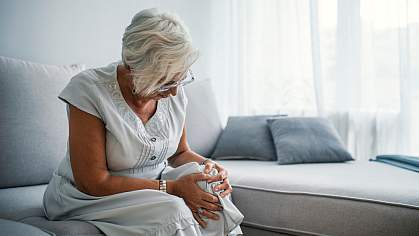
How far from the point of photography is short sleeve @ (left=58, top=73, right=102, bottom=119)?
1.39 m

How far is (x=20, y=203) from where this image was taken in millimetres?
1639

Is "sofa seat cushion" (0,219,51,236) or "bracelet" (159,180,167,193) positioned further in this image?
"bracelet" (159,180,167,193)

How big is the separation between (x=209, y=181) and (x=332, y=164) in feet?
3.43

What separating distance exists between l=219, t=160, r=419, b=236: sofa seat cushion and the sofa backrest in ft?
2.62

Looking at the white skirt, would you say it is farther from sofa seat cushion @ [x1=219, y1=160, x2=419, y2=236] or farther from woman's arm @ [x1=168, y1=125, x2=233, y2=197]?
sofa seat cushion @ [x1=219, y1=160, x2=419, y2=236]

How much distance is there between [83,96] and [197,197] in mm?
471

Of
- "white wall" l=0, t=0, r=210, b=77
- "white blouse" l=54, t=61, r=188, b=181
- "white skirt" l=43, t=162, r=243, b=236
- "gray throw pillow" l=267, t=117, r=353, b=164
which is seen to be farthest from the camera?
"gray throw pillow" l=267, t=117, r=353, b=164

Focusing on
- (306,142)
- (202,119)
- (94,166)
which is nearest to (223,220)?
A: (94,166)

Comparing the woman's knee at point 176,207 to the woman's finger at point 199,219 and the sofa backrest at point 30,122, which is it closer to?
the woman's finger at point 199,219

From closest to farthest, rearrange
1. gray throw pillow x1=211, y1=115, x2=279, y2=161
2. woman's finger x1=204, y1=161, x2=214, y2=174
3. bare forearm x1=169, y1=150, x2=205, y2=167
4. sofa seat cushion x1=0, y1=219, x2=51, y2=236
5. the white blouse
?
sofa seat cushion x1=0, y1=219, x2=51, y2=236, the white blouse, woman's finger x1=204, y1=161, x2=214, y2=174, bare forearm x1=169, y1=150, x2=205, y2=167, gray throw pillow x1=211, y1=115, x2=279, y2=161

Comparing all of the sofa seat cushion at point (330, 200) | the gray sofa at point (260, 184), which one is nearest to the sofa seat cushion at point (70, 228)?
the gray sofa at point (260, 184)

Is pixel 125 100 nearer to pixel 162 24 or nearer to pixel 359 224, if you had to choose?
pixel 162 24

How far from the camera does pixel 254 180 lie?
1932 millimetres

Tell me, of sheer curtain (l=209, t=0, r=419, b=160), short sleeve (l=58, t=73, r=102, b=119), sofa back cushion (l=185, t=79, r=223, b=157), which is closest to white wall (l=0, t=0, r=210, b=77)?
sofa back cushion (l=185, t=79, r=223, b=157)
